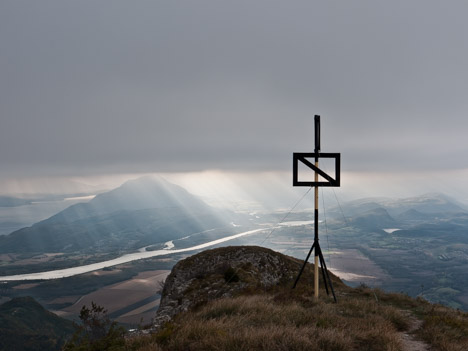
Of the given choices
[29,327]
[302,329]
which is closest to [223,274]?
[302,329]

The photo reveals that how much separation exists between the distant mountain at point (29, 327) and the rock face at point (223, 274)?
369 feet

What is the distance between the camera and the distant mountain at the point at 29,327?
118 m

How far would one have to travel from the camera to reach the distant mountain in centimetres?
11750

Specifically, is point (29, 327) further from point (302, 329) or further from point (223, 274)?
point (302, 329)

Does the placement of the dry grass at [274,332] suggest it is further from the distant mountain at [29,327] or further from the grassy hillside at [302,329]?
the distant mountain at [29,327]

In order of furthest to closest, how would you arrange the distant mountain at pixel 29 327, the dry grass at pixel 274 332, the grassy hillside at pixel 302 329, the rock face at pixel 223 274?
the distant mountain at pixel 29 327
the rock face at pixel 223 274
the grassy hillside at pixel 302 329
the dry grass at pixel 274 332

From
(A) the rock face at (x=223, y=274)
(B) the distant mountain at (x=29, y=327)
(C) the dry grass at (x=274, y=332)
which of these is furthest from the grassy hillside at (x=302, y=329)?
(B) the distant mountain at (x=29, y=327)

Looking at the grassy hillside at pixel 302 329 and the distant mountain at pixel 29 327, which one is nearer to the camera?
the grassy hillside at pixel 302 329

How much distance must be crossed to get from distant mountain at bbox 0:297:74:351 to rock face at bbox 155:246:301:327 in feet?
369

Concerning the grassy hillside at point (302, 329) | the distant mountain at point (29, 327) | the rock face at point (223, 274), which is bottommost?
the distant mountain at point (29, 327)

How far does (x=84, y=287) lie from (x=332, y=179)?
748ft

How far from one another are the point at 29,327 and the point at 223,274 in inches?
6387

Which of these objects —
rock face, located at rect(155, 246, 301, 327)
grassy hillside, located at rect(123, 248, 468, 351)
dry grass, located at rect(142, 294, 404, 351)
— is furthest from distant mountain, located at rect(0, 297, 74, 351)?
dry grass, located at rect(142, 294, 404, 351)

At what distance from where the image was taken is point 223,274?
2156 centimetres
